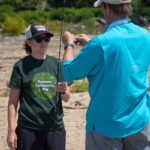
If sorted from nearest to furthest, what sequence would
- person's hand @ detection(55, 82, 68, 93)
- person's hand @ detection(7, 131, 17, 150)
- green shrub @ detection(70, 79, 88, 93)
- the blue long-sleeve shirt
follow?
1. the blue long-sleeve shirt
2. person's hand @ detection(55, 82, 68, 93)
3. person's hand @ detection(7, 131, 17, 150)
4. green shrub @ detection(70, 79, 88, 93)

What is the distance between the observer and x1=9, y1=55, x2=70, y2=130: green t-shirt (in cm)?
436

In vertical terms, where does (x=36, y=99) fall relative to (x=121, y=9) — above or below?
below

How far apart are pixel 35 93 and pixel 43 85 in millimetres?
80

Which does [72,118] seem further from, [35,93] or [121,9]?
[121,9]

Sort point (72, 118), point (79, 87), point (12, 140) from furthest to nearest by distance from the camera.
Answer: point (79, 87)
point (72, 118)
point (12, 140)

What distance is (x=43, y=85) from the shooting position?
4.36m

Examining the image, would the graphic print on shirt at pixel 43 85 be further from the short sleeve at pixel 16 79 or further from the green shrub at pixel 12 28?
the green shrub at pixel 12 28

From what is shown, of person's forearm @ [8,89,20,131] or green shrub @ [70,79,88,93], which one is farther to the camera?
green shrub @ [70,79,88,93]

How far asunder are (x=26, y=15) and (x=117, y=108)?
145ft

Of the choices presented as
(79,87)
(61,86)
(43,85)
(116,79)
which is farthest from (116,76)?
(79,87)

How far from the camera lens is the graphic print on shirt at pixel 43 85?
436 cm

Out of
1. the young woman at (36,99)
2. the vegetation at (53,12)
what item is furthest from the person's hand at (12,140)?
the vegetation at (53,12)

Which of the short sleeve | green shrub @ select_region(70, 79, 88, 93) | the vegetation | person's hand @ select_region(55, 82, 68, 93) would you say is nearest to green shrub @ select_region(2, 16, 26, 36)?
the vegetation

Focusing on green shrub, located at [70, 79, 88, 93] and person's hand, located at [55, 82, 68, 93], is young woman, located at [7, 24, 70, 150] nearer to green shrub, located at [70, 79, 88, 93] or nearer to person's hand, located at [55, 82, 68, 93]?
person's hand, located at [55, 82, 68, 93]
